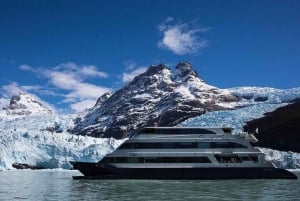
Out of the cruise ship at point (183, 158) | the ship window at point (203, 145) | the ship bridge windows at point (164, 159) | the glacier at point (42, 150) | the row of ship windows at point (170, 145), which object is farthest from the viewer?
the glacier at point (42, 150)

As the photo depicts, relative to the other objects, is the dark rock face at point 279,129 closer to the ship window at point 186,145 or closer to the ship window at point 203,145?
the ship window at point 203,145

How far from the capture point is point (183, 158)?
48.4 meters

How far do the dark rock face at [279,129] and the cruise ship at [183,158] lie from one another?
236 feet

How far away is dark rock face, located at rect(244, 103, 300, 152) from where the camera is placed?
422 ft

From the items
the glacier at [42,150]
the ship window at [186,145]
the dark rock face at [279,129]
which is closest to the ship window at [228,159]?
the ship window at [186,145]

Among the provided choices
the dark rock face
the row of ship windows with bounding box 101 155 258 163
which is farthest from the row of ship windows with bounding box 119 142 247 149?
the dark rock face

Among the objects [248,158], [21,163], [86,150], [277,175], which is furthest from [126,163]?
[21,163]

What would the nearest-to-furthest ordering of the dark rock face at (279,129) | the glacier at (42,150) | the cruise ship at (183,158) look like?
the cruise ship at (183,158) < the glacier at (42,150) < the dark rock face at (279,129)

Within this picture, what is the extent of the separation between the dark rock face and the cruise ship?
71795 millimetres

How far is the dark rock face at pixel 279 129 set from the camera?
128m

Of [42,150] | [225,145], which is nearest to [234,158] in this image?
[225,145]

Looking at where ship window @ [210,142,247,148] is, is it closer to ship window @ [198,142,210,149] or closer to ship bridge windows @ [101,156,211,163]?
ship window @ [198,142,210,149]

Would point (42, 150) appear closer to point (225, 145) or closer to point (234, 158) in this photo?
point (225, 145)

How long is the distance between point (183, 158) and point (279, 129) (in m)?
92.9
